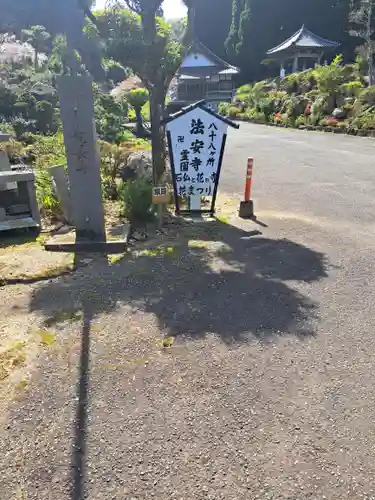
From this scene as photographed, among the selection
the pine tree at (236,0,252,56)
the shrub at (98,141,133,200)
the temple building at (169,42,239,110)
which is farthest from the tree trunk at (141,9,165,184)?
the pine tree at (236,0,252,56)

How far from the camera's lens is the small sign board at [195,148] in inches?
272

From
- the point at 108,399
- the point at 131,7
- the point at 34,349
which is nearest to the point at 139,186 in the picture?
the point at 131,7

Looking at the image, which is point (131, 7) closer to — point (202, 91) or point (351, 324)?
point (351, 324)

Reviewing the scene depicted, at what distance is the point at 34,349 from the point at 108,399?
955 millimetres

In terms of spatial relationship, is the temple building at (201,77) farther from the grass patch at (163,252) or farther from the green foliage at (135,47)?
the grass patch at (163,252)

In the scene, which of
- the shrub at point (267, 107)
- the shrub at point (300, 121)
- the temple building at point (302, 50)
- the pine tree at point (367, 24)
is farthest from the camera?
the temple building at point (302, 50)

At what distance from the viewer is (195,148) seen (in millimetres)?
7066

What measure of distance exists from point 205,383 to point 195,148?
4868 millimetres

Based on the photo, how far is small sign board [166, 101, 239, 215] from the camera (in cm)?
690

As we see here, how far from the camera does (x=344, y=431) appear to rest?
2625 mm

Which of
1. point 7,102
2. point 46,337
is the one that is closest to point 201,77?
point 7,102

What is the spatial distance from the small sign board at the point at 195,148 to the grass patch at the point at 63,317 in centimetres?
375

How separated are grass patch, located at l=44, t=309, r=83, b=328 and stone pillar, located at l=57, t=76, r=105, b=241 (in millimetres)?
1849

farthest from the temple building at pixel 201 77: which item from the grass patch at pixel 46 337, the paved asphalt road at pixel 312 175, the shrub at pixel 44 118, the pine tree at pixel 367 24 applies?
the grass patch at pixel 46 337
